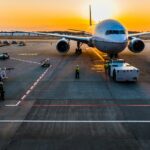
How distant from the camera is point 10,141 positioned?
1686 centimetres

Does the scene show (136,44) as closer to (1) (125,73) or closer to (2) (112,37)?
(2) (112,37)

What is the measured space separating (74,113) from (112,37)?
24.6 metres

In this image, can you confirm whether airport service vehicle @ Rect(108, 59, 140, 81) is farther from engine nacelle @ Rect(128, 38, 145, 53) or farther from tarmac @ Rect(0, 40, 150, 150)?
engine nacelle @ Rect(128, 38, 145, 53)

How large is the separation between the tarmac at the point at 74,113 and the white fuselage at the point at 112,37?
8168 millimetres

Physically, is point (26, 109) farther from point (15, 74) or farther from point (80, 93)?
point (15, 74)

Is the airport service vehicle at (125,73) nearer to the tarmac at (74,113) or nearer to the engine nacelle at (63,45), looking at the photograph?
the tarmac at (74,113)

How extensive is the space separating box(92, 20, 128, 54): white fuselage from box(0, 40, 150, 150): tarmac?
322 inches

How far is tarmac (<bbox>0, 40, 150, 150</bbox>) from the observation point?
1680 centimetres

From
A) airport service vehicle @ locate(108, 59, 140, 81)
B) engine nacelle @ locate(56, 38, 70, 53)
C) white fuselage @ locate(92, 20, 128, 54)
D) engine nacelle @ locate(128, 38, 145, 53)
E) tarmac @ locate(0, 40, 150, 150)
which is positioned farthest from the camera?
engine nacelle @ locate(56, 38, 70, 53)

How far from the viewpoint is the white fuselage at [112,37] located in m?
45.1

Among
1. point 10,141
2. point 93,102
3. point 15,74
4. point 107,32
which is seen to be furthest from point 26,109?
point 107,32

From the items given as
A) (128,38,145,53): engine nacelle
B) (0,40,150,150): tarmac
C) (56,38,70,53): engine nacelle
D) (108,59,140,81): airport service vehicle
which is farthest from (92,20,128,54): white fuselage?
(108,59,140,81): airport service vehicle

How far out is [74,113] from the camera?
22359 mm

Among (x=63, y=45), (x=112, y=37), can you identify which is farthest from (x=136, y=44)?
(x=63, y=45)
